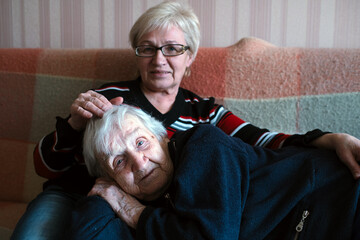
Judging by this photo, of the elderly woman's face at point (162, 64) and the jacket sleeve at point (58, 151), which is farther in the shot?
the elderly woman's face at point (162, 64)

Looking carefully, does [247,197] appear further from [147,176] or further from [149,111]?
[149,111]

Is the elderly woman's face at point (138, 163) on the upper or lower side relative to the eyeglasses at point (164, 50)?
lower

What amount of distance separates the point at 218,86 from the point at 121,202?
0.80 m

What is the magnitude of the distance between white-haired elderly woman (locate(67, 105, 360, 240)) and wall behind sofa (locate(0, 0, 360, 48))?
933mm

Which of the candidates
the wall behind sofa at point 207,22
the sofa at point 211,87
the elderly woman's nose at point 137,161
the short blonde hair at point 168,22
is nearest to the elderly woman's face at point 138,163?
the elderly woman's nose at point 137,161

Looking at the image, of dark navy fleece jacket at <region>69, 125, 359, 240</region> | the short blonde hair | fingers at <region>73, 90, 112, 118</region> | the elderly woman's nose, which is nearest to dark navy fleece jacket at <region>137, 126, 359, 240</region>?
dark navy fleece jacket at <region>69, 125, 359, 240</region>

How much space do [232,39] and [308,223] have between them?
117cm

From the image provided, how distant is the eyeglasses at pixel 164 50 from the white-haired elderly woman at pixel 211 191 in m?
0.41

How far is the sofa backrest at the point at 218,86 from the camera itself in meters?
1.28

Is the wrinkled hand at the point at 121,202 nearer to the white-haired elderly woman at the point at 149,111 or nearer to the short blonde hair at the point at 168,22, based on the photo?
the white-haired elderly woman at the point at 149,111

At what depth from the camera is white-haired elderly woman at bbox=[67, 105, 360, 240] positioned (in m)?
0.75

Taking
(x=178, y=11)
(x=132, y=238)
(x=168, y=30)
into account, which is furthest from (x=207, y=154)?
(x=178, y=11)

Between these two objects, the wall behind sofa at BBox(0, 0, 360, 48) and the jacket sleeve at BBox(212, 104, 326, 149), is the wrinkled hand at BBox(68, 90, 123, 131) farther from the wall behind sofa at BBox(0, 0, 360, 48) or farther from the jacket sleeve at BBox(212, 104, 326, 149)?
the wall behind sofa at BBox(0, 0, 360, 48)

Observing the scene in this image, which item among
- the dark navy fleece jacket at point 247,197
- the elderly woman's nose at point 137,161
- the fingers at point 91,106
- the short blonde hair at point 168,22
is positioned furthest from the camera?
the short blonde hair at point 168,22
